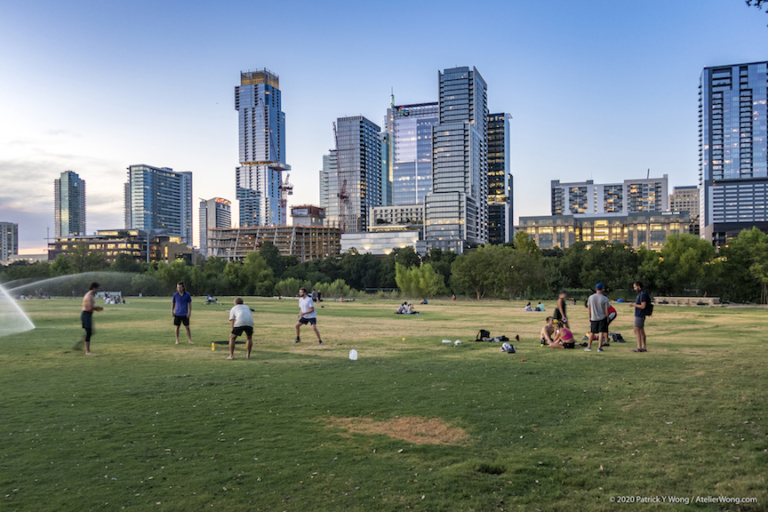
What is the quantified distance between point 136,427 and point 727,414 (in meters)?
10.4

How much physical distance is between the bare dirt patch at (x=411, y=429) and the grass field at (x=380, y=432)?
49 mm

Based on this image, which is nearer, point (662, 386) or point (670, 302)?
point (662, 386)

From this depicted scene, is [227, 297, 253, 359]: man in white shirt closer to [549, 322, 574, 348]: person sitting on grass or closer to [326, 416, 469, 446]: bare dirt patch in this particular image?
[326, 416, 469, 446]: bare dirt patch

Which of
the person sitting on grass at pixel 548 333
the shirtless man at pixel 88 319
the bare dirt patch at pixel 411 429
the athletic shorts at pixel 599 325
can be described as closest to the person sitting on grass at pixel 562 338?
the person sitting on grass at pixel 548 333

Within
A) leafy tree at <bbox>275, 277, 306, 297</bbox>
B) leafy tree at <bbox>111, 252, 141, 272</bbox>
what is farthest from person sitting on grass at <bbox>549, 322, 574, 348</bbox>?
leafy tree at <bbox>111, 252, 141, 272</bbox>

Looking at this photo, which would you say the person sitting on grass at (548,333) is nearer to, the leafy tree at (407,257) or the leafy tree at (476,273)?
the leafy tree at (476,273)

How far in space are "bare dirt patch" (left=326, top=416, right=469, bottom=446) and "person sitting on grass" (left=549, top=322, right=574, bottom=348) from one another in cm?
1095

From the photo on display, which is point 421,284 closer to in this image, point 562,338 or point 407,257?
point 407,257

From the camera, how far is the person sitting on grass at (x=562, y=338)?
59.9 feet

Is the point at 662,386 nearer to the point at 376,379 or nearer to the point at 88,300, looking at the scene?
the point at 376,379

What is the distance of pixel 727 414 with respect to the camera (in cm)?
889

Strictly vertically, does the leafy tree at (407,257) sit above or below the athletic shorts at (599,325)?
above

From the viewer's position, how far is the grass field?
584 cm

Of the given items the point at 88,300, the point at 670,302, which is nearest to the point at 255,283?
the point at 670,302
